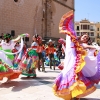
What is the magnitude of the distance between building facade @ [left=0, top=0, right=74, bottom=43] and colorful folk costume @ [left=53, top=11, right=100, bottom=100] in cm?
1454

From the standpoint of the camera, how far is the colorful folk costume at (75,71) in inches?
139

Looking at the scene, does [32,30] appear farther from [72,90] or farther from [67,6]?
[72,90]

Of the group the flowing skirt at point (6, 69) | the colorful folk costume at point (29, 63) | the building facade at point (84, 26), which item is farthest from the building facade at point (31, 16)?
the building facade at point (84, 26)

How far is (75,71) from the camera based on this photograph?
3604 mm

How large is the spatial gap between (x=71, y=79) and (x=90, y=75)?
1.19 feet

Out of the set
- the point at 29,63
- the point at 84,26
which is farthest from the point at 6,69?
the point at 84,26

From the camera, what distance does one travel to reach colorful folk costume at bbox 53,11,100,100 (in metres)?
3.52

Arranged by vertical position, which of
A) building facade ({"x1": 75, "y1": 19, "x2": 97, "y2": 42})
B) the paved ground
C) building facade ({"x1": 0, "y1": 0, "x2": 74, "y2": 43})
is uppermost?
building facade ({"x1": 75, "y1": 19, "x2": 97, "y2": 42})

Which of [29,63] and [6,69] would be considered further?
[29,63]

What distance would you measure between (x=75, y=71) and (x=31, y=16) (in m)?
18.4

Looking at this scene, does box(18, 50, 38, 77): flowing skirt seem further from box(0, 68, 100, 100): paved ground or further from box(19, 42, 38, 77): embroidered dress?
box(0, 68, 100, 100): paved ground

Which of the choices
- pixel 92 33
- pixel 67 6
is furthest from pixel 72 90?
pixel 92 33

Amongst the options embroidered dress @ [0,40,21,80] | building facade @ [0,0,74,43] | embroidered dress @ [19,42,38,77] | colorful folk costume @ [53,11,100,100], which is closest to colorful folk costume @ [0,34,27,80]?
embroidered dress @ [0,40,21,80]

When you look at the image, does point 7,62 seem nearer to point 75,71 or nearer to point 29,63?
point 29,63
